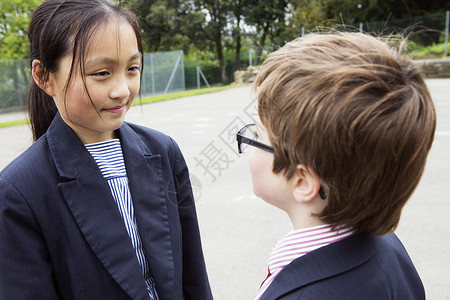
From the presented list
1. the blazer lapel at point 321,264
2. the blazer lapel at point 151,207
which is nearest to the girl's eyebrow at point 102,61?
the blazer lapel at point 151,207

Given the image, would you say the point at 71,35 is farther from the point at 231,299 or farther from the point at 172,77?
the point at 172,77

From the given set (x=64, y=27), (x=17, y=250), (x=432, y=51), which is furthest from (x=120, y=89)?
(x=432, y=51)

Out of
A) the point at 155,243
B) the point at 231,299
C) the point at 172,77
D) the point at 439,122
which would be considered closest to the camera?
the point at 155,243

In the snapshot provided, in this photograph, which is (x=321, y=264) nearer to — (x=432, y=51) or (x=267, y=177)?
(x=267, y=177)

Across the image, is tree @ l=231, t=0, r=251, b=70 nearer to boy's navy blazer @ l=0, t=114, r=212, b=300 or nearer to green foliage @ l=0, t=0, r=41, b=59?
green foliage @ l=0, t=0, r=41, b=59

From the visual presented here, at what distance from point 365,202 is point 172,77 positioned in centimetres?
1780

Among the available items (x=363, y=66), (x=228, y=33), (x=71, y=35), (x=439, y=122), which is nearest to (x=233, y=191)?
(x=71, y=35)

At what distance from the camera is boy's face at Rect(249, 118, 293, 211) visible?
3.20 feet

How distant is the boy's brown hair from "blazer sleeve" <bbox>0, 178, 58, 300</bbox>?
70 centimetres

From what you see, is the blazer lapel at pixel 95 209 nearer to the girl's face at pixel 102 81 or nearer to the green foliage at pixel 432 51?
the girl's face at pixel 102 81

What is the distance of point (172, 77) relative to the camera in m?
18.2

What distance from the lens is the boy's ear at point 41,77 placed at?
1239 mm

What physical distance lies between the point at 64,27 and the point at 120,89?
23 centimetres

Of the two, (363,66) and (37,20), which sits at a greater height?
(37,20)
